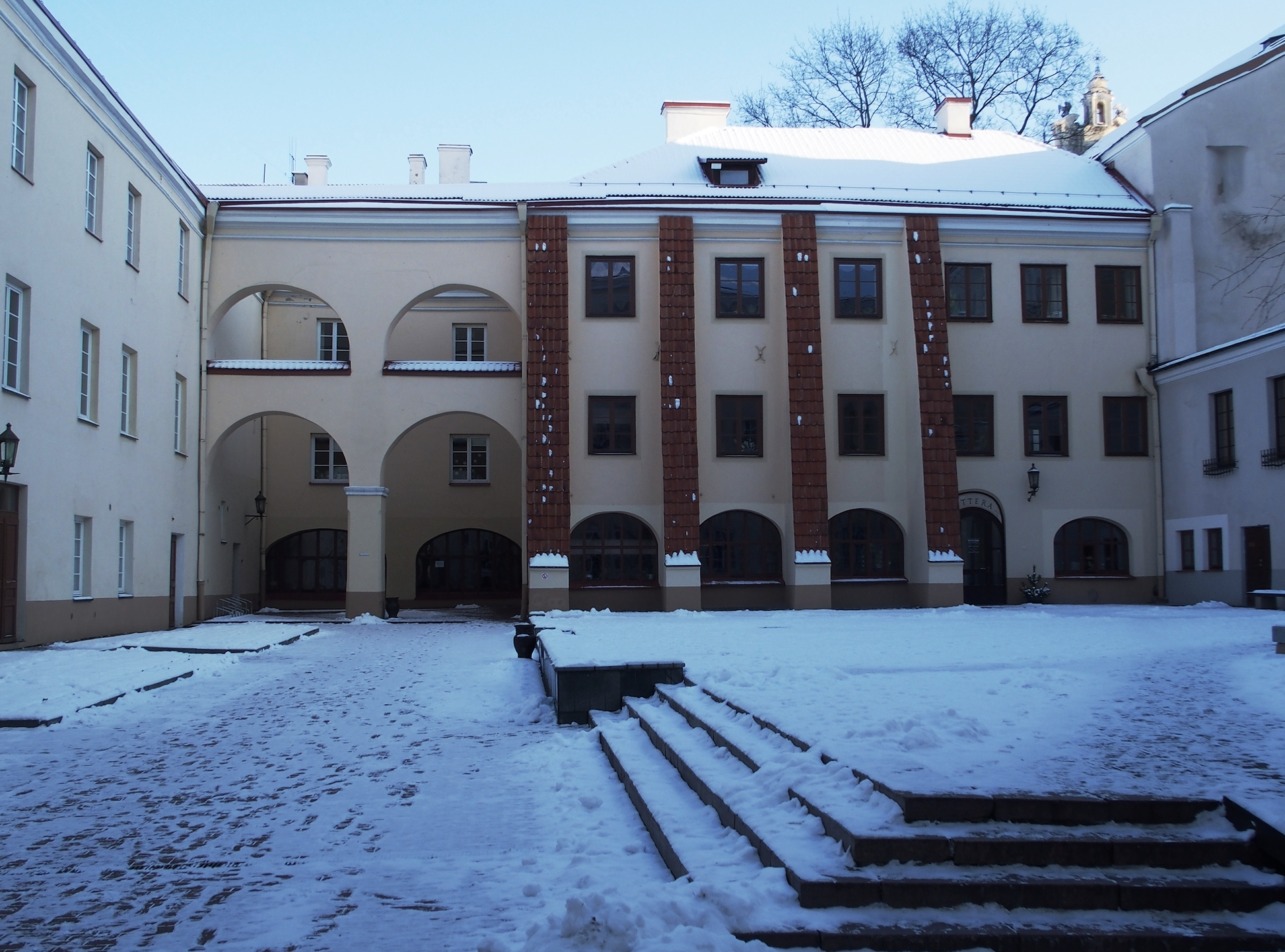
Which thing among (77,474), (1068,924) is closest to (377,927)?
(1068,924)

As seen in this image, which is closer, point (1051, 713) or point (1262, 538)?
point (1051, 713)

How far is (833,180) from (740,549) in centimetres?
998

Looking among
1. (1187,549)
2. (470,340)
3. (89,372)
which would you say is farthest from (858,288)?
(89,372)

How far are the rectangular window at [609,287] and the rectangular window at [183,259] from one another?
28.6 ft

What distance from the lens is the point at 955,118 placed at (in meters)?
31.9

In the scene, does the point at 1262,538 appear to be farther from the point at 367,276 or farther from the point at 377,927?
the point at 377,927

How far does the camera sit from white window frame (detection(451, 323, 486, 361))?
102ft

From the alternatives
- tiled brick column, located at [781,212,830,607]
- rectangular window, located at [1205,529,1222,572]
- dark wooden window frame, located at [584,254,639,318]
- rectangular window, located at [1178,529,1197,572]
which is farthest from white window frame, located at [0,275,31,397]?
rectangular window, located at [1178,529,1197,572]

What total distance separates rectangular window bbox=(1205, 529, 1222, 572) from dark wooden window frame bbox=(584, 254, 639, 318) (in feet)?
45.1

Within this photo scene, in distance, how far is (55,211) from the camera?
17578 mm

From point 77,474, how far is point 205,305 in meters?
7.79

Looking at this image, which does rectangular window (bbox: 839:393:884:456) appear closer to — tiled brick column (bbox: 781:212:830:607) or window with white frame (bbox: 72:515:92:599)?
tiled brick column (bbox: 781:212:830:607)

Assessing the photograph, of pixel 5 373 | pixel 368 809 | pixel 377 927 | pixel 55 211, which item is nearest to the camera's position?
pixel 377 927

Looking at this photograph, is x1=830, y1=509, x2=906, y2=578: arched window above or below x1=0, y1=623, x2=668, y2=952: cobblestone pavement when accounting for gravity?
above
